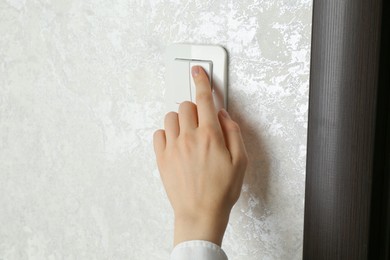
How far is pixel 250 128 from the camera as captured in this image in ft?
2.30

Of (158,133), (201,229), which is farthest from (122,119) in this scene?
(201,229)

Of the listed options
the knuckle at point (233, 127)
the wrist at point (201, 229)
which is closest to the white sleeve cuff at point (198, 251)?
the wrist at point (201, 229)

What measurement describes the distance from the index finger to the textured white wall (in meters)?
0.03

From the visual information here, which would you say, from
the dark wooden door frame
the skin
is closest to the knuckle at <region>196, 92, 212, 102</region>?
the skin

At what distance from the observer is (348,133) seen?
625mm

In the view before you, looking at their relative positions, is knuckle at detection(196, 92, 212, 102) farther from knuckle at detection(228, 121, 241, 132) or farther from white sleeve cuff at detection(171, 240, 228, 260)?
white sleeve cuff at detection(171, 240, 228, 260)

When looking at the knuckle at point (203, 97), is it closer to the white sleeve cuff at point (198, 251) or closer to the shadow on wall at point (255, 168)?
the shadow on wall at point (255, 168)

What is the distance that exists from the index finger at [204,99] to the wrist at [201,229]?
0.09 metres

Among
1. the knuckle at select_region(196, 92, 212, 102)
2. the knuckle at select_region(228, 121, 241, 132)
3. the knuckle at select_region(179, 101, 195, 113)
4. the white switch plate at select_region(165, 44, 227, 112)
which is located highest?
the white switch plate at select_region(165, 44, 227, 112)

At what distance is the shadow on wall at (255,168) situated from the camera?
700mm

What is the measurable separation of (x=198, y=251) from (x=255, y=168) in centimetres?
12

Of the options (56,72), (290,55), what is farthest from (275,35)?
(56,72)

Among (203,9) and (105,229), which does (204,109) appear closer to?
(203,9)

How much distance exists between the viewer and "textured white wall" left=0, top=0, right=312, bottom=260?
2.22ft
